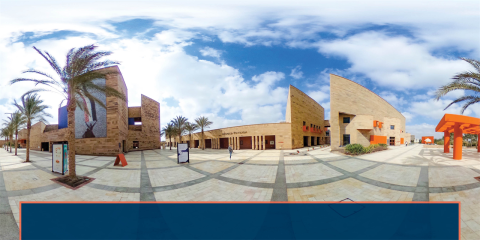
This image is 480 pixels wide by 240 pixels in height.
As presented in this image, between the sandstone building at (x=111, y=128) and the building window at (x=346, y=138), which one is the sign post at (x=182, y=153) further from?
the building window at (x=346, y=138)

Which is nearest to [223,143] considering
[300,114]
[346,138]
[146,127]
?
[146,127]

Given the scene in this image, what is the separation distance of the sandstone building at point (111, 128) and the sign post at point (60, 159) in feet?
14.4

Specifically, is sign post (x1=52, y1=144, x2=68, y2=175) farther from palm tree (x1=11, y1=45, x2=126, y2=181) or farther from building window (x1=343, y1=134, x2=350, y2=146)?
building window (x1=343, y1=134, x2=350, y2=146)

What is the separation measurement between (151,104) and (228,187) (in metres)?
30.4

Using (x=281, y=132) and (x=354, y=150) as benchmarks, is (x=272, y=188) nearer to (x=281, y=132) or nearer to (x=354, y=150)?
(x=354, y=150)

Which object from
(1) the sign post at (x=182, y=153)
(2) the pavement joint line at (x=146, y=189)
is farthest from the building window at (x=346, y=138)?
(2) the pavement joint line at (x=146, y=189)

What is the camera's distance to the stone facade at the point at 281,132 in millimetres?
26234

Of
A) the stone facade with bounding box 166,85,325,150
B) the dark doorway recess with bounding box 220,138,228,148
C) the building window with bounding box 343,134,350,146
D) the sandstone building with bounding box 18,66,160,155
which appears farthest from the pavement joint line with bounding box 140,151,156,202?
the dark doorway recess with bounding box 220,138,228,148

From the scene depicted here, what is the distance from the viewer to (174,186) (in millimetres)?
5949

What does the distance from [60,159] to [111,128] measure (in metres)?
12.0

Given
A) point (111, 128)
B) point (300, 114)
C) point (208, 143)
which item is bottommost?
point (208, 143)

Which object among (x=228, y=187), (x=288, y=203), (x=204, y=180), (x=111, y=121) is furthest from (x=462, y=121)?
(x=111, y=121)

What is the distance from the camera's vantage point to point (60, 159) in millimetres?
8344

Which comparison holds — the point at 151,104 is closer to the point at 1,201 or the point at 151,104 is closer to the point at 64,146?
the point at 64,146
